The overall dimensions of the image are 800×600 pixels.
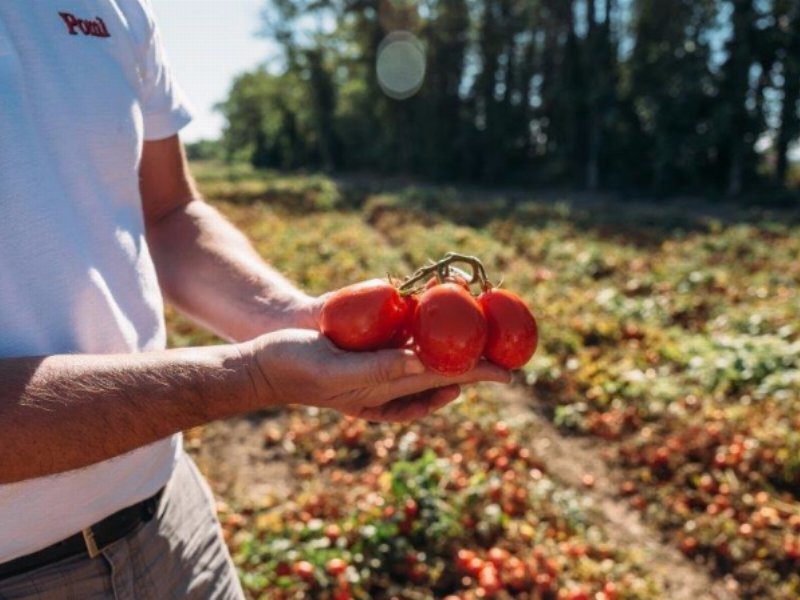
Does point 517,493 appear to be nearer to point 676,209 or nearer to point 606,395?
point 606,395

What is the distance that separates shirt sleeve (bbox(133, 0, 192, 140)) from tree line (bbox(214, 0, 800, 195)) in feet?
82.2

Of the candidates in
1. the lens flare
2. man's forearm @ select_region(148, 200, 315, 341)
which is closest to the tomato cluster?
man's forearm @ select_region(148, 200, 315, 341)

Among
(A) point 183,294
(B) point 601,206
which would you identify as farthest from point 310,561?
(B) point 601,206

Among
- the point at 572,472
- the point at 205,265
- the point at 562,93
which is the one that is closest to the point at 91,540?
the point at 205,265

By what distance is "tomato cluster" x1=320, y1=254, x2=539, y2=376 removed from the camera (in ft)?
5.35

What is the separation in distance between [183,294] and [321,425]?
4.33m

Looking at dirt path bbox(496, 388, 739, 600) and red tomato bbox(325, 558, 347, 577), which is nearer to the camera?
red tomato bbox(325, 558, 347, 577)

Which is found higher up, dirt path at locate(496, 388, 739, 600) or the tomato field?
the tomato field

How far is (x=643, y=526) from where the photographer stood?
15.2 ft

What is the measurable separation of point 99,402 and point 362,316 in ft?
2.17

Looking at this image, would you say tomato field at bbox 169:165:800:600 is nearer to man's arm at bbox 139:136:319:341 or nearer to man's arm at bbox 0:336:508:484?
man's arm at bbox 139:136:319:341

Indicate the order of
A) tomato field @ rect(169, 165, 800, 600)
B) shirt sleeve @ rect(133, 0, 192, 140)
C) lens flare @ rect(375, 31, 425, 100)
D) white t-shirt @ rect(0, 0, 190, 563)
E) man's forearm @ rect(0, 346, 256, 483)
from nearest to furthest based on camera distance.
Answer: man's forearm @ rect(0, 346, 256, 483), white t-shirt @ rect(0, 0, 190, 563), shirt sleeve @ rect(133, 0, 192, 140), tomato field @ rect(169, 165, 800, 600), lens flare @ rect(375, 31, 425, 100)

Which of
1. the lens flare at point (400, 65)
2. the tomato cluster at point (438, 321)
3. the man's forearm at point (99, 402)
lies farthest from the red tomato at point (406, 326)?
the lens flare at point (400, 65)

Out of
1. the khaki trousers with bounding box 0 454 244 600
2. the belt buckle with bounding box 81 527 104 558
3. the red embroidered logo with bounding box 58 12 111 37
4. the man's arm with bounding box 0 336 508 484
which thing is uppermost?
the red embroidered logo with bounding box 58 12 111 37
